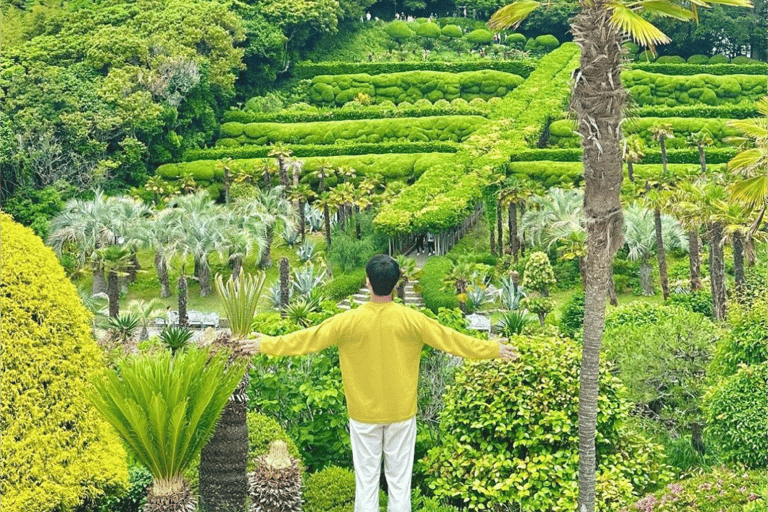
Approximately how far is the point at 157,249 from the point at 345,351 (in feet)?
92.8

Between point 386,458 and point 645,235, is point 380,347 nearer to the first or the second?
point 386,458

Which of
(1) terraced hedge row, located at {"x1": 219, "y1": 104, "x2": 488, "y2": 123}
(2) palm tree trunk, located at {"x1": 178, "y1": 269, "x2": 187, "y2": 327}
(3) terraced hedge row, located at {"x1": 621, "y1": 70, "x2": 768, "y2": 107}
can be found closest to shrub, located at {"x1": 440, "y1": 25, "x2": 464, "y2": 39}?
(1) terraced hedge row, located at {"x1": 219, "y1": 104, "x2": 488, "y2": 123}

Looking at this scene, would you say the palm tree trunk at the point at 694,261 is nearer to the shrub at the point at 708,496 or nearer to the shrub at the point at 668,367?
the shrub at the point at 668,367

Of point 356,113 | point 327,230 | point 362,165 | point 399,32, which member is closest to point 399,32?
point 399,32

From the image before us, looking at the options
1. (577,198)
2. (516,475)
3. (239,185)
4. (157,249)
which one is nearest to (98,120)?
(239,185)

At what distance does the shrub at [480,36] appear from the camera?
69.3 m

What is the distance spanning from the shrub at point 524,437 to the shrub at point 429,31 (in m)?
58.7

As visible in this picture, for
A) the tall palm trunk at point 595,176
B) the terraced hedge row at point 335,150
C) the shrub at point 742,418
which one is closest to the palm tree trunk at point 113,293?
the terraced hedge row at point 335,150

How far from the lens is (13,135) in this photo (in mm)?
44062

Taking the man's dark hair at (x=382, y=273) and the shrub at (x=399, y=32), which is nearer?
the man's dark hair at (x=382, y=273)

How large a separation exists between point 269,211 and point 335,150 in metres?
8.80

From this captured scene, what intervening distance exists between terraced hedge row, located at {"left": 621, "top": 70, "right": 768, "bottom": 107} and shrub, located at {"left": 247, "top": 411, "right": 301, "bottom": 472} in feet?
150

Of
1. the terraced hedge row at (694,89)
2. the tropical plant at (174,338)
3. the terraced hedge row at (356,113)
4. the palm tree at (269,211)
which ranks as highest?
the terraced hedge row at (694,89)

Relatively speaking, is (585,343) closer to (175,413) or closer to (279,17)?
(175,413)
